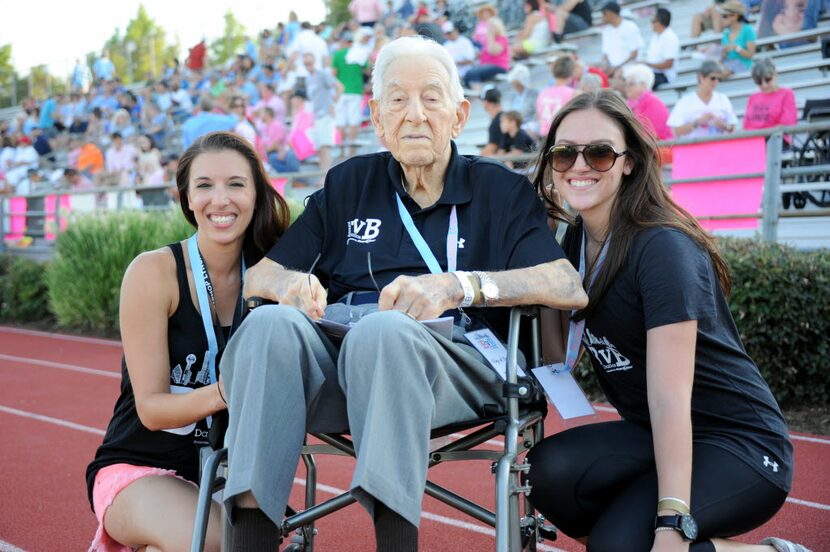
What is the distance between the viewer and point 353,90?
1429 cm

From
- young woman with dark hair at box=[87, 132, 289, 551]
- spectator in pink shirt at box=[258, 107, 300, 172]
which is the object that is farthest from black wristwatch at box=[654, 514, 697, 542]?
spectator in pink shirt at box=[258, 107, 300, 172]

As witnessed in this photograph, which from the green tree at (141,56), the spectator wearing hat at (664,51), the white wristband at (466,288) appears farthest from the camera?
the green tree at (141,56)

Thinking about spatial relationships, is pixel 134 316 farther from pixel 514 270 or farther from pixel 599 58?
pixel 599 58

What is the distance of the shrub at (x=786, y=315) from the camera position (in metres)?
5.67

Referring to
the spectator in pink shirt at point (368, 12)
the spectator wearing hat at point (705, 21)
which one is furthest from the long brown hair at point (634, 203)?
the spectator in pink shirt at point (368, 12)

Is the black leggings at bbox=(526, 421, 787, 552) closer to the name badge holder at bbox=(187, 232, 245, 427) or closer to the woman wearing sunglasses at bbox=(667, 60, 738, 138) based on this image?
the name badge holder at bbox=(187, 232, 245, 427)

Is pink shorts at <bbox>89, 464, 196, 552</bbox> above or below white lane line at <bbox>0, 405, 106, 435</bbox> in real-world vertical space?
above

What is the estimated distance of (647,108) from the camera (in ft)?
29.2

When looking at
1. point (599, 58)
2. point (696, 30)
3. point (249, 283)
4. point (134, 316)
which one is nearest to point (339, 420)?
point (249, 283)

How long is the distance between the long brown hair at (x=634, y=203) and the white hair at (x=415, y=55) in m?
0.39

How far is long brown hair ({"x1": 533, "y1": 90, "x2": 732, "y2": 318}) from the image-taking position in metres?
2.66

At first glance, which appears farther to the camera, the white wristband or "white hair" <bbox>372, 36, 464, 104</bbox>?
"white hair" <bbox>372, 36, 464, 104</bbox>

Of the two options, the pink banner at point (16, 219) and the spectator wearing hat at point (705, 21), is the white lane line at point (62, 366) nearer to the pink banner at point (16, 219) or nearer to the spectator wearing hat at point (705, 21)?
the pink banner at point (16, 219)

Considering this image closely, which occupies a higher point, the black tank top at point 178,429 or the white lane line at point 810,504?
the black tank top at point 178,429
